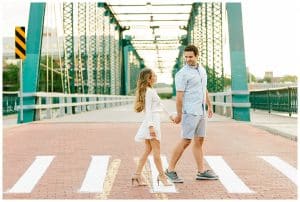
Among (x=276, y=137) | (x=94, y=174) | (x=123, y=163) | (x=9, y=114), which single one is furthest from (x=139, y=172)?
(x=9, y=114)

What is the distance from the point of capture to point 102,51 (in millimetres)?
41562

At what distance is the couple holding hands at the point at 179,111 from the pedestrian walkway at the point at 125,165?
0.20 meters

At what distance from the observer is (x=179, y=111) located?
7.12 meters

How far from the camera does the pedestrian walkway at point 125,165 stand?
6.64 metres

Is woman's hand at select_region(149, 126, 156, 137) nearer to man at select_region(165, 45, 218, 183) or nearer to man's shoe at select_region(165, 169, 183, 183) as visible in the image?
man at select_region(165, 45, 218, 183)

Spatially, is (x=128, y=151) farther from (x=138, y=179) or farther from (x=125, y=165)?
(x=138, y=179)

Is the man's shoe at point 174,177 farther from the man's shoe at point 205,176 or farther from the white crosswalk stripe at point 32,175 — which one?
the white crosswalk stripe at point 32,175

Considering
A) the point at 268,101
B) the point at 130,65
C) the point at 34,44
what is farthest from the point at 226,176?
the point at 130,65

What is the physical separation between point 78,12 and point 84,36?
1468 mm

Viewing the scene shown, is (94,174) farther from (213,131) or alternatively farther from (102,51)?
(102,51)

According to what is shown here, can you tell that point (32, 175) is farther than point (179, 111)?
Yes

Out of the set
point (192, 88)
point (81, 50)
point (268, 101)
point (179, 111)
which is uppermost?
point (81, 50)

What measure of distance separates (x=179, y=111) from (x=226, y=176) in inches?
45.5

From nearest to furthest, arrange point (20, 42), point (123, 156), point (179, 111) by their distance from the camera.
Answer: point (179, 111), point (123, 156), point (20, 42)
